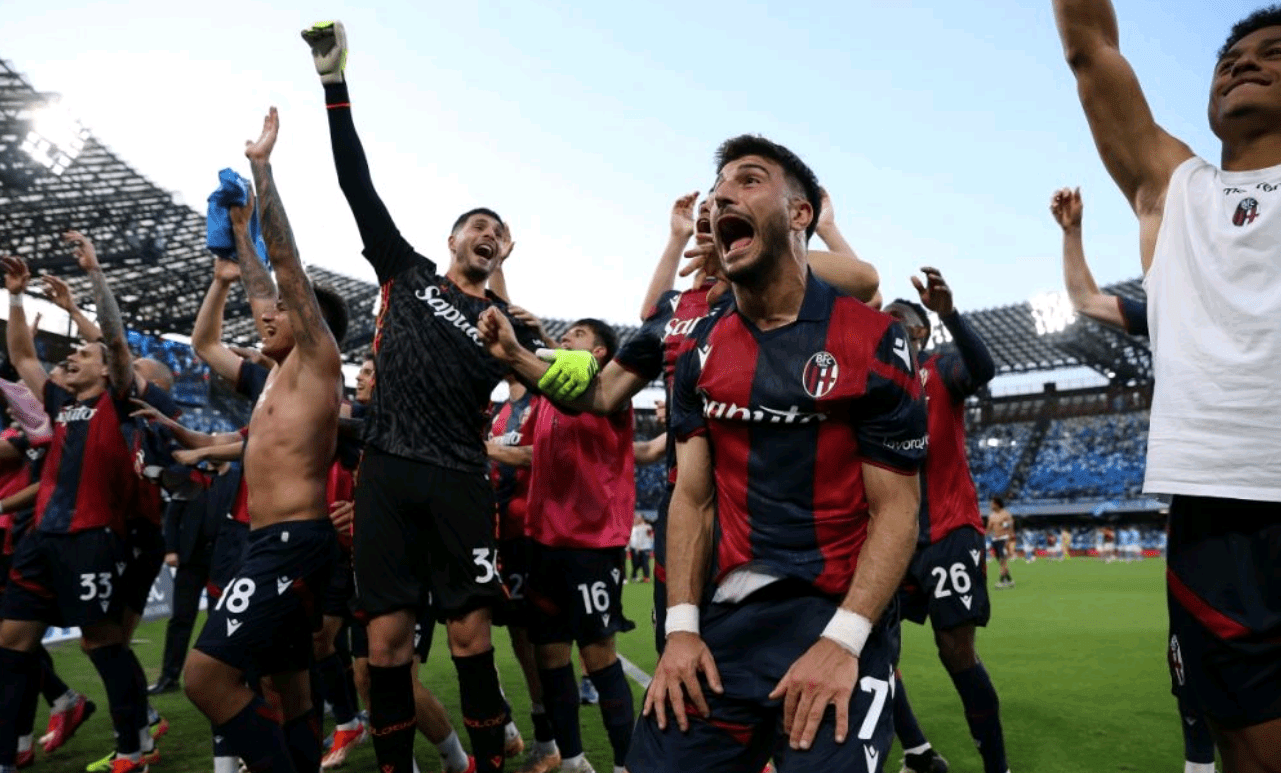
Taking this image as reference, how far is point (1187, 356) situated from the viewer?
2119 mm

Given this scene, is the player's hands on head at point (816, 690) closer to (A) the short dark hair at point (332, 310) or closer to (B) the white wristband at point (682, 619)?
(B) the white wristband at point (682, 619)

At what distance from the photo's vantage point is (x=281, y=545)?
3.93m

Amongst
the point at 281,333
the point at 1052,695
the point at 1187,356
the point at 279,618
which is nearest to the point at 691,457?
the point at 1187,356

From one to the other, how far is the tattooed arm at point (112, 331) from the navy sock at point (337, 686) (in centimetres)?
213

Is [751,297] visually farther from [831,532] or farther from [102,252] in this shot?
[102,252]

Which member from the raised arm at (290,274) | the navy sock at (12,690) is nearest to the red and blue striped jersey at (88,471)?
the navy sock at (12,690)

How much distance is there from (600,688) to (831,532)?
3119mm

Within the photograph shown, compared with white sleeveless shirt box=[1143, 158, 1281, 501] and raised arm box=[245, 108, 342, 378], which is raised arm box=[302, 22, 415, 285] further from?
white sleeveless shirt box=[1143, 158, 1281, 501]

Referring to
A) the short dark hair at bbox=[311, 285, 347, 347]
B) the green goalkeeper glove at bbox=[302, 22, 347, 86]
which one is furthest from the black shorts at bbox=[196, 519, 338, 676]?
the green goalkeeper glove at bbox=[302, 22, 347, 86]

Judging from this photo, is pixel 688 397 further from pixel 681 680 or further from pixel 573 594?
pixel 573 594

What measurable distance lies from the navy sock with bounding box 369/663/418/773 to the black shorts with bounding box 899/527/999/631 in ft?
8.06

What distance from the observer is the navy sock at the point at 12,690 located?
189 inches

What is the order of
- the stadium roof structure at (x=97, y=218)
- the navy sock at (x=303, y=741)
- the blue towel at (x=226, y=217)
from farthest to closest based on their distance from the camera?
the stadium roof structure at (x=97, y=218) < the blue towel at (x=226, y=217) < the navy sock at (x=303, y=741)

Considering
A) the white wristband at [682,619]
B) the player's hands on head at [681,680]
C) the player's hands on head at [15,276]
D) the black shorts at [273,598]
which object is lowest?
the black shorts at [273,598]
